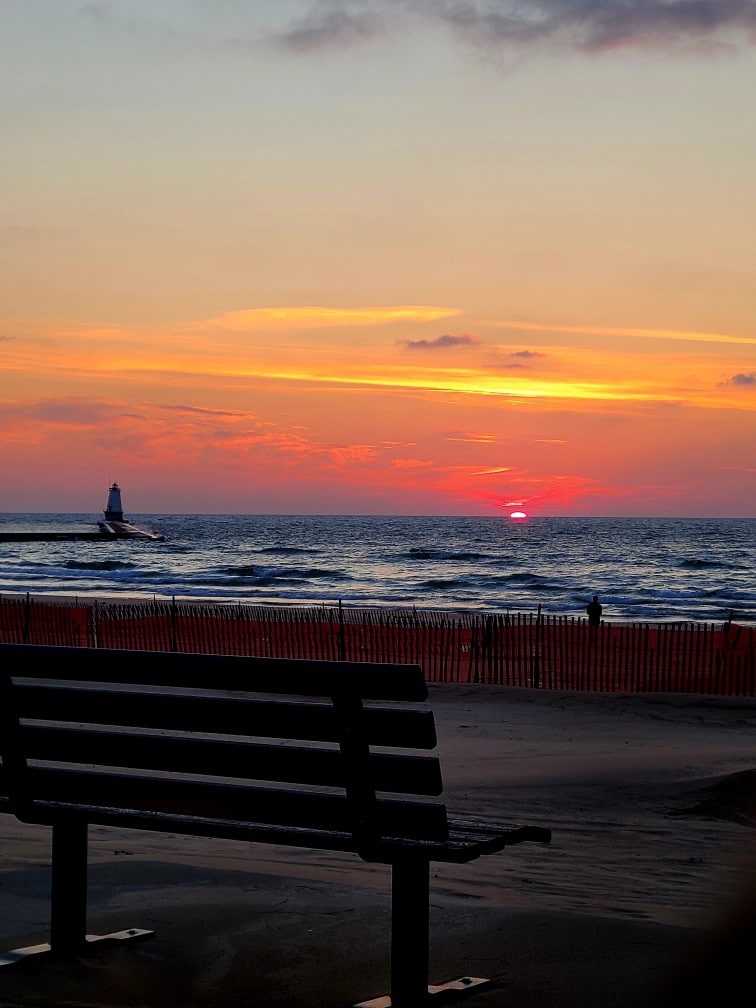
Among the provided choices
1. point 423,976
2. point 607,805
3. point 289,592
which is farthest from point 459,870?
point 289,592

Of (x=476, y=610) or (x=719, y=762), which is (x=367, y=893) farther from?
(x=476, y=610)

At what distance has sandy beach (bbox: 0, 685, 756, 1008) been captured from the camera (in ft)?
14.0

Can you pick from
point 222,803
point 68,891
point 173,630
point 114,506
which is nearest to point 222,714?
A: point 222,803

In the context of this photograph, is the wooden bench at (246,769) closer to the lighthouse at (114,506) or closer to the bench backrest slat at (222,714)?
the bench backrest slat at (222,714)

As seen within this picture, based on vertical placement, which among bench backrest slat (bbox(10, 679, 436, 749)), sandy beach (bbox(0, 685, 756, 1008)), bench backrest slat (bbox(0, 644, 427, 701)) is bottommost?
sandy beach (bbox(0, 685, 756, 1008))

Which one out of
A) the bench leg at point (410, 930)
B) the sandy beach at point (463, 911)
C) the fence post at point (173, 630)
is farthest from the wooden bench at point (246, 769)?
the fence post at point (173, 630)

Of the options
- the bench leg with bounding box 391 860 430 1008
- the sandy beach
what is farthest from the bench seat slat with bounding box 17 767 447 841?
the sandy beach

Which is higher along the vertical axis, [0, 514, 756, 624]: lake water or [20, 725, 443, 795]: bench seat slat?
→ [20, 725, 443, 795]: bench seat slat

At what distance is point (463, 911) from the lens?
5176 mm

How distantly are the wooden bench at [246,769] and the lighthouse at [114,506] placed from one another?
13472cm

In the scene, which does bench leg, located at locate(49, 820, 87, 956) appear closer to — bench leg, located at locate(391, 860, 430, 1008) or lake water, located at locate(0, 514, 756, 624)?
bench leg, located at locate(391, 860, 430, 1008)

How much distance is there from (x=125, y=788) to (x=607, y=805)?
4.54 metres

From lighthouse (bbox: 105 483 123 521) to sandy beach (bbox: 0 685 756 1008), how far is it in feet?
434

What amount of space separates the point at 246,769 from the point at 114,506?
138608 millimetres
